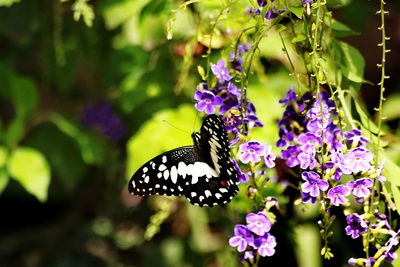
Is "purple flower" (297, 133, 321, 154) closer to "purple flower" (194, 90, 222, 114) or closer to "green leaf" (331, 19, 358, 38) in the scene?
"purple flower" (194, 90, 222, 114)

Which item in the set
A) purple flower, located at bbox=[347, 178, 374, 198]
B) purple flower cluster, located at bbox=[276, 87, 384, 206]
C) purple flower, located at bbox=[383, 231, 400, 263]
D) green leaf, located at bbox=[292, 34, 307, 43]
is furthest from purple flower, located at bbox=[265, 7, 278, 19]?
purple flower, located at bbox=[383, 231, 400, 263]

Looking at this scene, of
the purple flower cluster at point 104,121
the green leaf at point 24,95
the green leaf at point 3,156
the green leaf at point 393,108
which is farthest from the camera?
the green leaf at point 393,108

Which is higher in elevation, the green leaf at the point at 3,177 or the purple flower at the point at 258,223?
the green leaf at the point at 3,177

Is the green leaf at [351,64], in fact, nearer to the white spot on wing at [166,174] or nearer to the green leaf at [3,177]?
the white spot on wing at [166,174]

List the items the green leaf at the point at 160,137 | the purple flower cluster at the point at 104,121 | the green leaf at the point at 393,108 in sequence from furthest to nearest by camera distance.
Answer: the green leaf at the point at 393,108 → the purple flower cluster at the point at 104,121 → the green leaf at the point at 160,137

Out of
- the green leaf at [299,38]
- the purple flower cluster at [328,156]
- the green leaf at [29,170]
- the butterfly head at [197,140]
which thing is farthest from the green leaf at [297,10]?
the green leaf at [29,170]

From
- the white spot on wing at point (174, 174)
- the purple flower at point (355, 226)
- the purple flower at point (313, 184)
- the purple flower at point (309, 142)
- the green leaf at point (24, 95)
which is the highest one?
the green leaf at point (24, 95)

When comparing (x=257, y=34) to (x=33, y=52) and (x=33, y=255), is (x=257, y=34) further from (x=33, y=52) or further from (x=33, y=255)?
(x=33, y=255)

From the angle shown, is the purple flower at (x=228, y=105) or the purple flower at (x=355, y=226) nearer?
the purple flower at (x=355, y=226)

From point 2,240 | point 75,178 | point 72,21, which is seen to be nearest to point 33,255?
point 2,240
